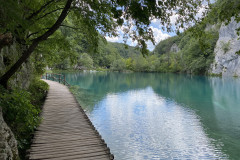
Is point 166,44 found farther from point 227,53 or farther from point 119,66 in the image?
point 227,53

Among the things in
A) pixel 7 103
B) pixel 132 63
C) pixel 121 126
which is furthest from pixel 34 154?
pixel 132 63

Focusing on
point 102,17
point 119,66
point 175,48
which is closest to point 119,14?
point 102,17

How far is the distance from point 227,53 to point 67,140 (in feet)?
231

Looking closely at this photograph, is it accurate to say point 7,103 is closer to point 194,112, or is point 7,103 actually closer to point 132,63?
point 194,112

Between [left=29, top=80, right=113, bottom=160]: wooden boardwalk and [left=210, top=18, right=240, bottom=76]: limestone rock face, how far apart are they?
65.3 metres

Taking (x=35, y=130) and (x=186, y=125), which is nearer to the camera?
(x=35, y=130)

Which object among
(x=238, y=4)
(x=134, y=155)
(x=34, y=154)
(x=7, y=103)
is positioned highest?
(x=238, y=4)

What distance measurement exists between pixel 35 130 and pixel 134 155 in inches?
185

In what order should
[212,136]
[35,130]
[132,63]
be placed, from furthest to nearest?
1. [132,63]
2. [212,136]
3. [35,130]

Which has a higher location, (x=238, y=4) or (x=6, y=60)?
(x=238, y=4)

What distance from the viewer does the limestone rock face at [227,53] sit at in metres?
62.6

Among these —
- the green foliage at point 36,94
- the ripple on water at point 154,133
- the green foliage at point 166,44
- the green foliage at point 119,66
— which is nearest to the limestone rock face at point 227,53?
the green foliage at point 119,66

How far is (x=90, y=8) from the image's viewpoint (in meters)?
5.95

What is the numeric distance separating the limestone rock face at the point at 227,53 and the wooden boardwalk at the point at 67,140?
6525 centimetres
